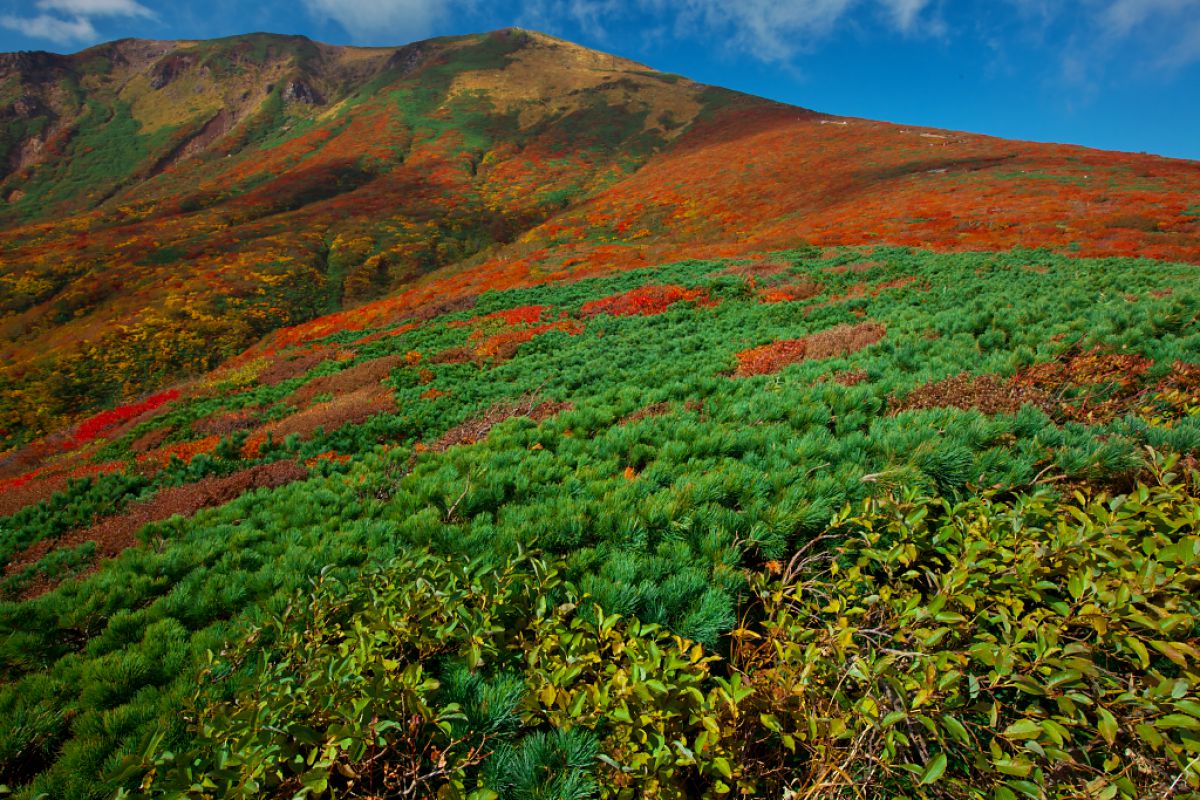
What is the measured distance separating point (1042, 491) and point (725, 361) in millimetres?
7035

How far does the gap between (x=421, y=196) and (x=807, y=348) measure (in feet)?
184

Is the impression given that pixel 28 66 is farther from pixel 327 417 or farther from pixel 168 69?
pixel 327 417

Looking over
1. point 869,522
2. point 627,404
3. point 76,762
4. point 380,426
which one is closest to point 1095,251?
point 627,404

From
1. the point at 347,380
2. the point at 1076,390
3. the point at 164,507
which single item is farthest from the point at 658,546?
the point at 347,380

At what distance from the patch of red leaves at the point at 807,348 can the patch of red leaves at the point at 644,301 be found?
717 centimetres

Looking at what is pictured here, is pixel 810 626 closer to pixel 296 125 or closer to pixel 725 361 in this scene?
pixel 725 361

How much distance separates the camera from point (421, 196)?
54281 millimetres

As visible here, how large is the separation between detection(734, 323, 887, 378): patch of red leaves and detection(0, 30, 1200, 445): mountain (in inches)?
682

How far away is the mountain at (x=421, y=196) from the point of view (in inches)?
1065

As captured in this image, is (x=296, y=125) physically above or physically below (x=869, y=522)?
above

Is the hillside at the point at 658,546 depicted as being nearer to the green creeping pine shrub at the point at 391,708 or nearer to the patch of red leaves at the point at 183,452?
the green creeping pine shrub at the point at 391,708

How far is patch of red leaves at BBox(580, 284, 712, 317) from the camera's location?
1812 cm

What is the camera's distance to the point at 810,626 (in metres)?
3.58

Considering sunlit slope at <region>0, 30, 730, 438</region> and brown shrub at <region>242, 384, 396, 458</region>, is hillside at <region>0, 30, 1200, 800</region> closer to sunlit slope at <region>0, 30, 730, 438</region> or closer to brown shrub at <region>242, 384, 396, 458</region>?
brown shrub at <region>242, 384, 396, 458</region>
